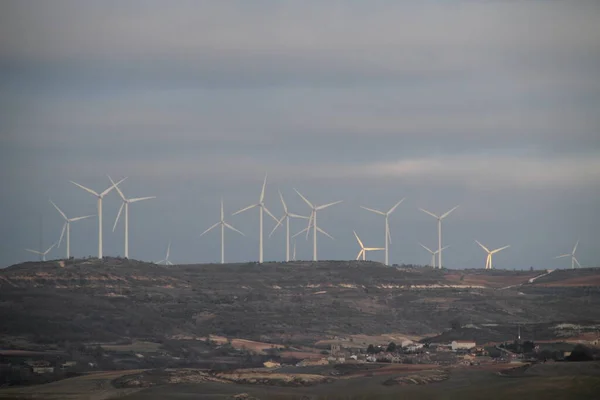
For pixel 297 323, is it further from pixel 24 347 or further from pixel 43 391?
pixel 43 391

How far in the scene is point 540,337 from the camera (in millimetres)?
164625

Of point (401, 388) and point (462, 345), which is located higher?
point (462, 345)

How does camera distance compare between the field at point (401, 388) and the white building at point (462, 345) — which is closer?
the field at point (401, 388)

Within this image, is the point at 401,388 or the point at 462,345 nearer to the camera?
the point at 401,388

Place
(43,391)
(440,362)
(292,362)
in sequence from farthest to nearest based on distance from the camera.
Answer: (292,362)
(440,362)
(43,391)

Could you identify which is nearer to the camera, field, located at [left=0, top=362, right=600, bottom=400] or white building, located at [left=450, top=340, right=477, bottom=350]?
field, located at [left=0, top=362, right=600, bottom=400]

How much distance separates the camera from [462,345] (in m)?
155

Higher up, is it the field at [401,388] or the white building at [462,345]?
the white building at [462,345]

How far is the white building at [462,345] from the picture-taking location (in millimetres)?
152550

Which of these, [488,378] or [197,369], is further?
[197,369]

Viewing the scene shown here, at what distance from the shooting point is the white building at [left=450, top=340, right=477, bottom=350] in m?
153

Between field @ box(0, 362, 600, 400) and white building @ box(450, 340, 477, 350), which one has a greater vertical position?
white building @ box(450, 340, 477, 350)

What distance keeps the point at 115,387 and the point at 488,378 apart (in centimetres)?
3493

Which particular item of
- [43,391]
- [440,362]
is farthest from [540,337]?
[43,391]
